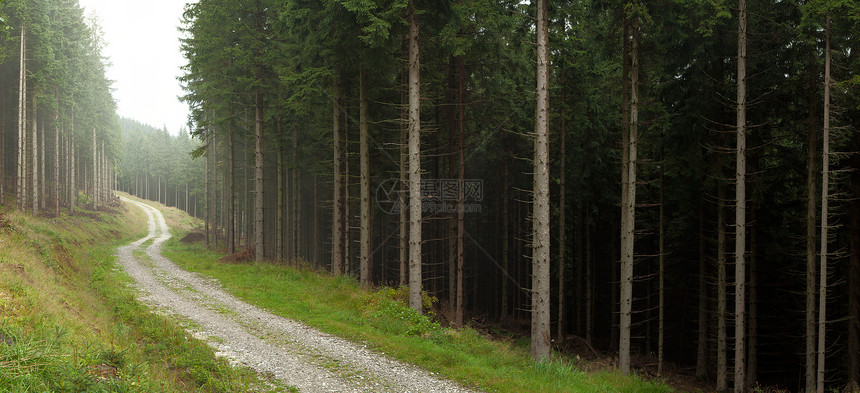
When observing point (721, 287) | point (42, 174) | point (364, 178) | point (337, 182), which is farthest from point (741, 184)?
point (42, 174)

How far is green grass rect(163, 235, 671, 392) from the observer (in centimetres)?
843

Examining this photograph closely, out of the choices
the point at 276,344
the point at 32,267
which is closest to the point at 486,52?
the point at 276,344

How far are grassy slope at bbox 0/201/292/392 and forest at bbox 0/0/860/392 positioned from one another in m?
6.60

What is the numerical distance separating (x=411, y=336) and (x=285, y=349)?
10.8 ft

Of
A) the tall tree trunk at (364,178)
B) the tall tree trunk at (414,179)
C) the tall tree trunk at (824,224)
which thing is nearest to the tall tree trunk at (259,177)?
the tall tree trunk at (364,178)

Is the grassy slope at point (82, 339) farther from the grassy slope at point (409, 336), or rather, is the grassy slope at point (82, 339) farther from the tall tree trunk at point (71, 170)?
the tall tree trunk at point (71, 170)

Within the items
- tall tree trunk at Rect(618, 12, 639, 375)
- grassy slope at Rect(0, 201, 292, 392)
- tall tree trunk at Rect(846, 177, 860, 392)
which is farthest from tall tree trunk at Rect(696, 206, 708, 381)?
grassy slope at Rect(0, 201, 292, 392)

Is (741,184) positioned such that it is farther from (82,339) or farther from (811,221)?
(82,339)

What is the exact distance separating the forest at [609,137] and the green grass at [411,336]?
3.98 ft

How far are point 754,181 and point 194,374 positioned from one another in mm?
16595

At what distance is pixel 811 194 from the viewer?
39.7ft

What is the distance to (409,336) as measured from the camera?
1088cm

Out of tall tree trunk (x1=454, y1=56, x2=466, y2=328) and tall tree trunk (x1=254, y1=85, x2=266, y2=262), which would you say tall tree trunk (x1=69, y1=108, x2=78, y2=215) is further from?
tall tree trunk (x1=454, y1=56, x2=466, y2=328)

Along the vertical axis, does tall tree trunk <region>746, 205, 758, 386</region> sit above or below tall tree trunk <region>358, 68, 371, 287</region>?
below
